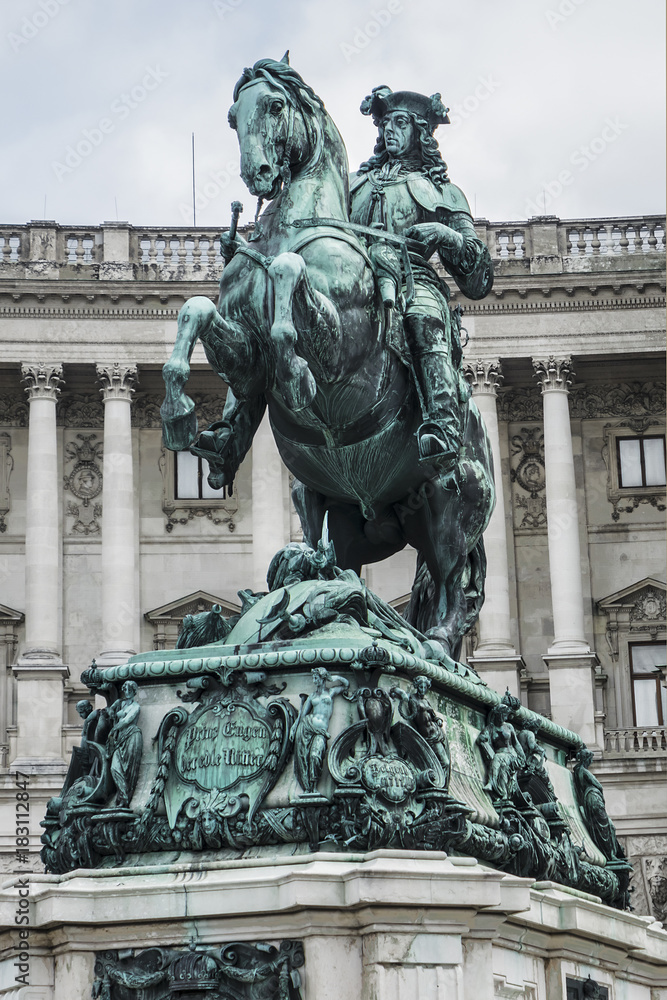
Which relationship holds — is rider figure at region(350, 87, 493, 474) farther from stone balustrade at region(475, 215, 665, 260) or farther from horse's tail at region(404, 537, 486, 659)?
stone balustrade at region(475, 215, 665, 260)

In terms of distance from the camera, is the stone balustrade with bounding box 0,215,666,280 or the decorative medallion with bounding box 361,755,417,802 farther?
the stone balustrade with bounding box 0,215,666,280

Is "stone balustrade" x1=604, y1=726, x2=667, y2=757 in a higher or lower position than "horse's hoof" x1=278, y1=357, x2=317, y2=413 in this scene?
lower

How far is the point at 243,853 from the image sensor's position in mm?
7227

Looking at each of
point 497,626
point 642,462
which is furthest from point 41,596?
point 642,462

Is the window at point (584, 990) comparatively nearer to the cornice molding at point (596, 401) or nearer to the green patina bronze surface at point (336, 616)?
the green patina bronze surface at point (336, 616)

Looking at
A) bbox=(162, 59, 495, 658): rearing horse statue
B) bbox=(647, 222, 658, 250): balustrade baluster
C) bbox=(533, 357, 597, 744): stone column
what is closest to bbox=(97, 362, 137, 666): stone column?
bbox=(533, 357, 597, 744): stone column

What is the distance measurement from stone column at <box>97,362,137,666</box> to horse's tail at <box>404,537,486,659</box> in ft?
125

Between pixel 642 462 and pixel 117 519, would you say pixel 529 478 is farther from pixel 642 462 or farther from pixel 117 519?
pixel 117 519

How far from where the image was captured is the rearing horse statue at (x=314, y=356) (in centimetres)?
827

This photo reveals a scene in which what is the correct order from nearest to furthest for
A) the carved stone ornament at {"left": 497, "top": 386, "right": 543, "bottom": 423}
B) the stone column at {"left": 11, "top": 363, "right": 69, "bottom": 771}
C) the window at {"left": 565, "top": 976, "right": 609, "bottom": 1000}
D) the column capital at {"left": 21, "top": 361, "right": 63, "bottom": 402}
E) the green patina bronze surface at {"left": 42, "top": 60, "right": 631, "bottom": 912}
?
the green patina bronze surface at {"left": 42, "top": 60, "right": 631, "bottom": 912}, the window at {"left": 565, "top": 976, "right": 609, "bottom": 1000}, the stone column at {"left": 11, "top": 363, "right": 69, "bottom": 771}, the column capital at {"left": 21, "top": 361, "right": 63, "bottom": 402}, the carved stone ornament at {"left": 497, "top": 386, "right": 543, "bottom": 423}

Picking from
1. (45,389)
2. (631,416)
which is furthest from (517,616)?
(45,389)

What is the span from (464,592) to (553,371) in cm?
4196

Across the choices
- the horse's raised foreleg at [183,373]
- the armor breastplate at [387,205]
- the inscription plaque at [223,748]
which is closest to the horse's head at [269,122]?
the horse's raised foreleg at [183,373]

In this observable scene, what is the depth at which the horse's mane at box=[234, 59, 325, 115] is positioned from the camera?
8695 millimetres
